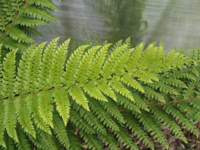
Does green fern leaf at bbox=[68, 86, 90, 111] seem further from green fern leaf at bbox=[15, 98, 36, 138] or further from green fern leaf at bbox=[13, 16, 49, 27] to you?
green fern leaf at bbox=[13, 16, 49, 27]

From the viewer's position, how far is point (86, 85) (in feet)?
4.86

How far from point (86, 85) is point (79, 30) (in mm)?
1597

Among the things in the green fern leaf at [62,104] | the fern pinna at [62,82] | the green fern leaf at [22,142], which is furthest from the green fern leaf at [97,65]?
the green fern leaf at [22,142]

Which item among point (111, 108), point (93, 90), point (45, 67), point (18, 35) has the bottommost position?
point (111, 108)

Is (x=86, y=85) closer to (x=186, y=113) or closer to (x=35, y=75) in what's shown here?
(x=35, y=75)

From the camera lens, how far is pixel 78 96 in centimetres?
141

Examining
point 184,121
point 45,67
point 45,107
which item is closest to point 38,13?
point 45,67

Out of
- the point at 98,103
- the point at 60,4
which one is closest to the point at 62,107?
the point at 98,103

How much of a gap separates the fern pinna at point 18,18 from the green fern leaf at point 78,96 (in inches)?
28.9

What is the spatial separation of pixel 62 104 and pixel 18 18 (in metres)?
1.07

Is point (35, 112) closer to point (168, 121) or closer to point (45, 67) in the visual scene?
point (45, 67)

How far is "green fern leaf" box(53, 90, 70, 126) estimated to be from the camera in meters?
1.34

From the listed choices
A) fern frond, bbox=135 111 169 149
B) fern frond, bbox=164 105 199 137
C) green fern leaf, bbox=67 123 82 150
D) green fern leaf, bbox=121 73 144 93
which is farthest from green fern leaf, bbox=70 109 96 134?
fern frond, bbox=164 105 199 137

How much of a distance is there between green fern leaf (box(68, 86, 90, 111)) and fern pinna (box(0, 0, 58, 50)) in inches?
28.9
